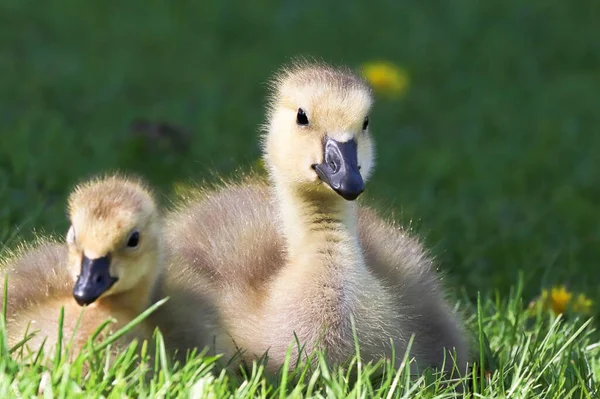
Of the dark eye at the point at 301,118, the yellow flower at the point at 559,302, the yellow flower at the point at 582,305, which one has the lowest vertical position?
the yellow flower at the point at 582,305

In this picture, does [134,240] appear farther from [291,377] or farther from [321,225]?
[321,225]

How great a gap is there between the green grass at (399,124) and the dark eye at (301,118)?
77cm

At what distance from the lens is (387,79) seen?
7809mm

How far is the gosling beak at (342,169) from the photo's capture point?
3.20 meters

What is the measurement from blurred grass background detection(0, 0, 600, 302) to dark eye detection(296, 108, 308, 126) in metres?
0.90

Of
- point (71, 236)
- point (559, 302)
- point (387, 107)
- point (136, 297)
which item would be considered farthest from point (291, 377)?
point (387, 107)

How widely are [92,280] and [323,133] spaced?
35.5 inches

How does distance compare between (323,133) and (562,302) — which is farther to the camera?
(562,302)

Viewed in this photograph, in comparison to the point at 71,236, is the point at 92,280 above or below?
below

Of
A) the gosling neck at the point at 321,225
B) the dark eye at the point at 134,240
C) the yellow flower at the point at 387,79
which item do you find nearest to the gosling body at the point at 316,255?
the gosling neck at the point at 321,225

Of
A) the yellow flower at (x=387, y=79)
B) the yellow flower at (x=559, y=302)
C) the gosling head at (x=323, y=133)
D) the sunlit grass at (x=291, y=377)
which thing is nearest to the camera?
the sunlit grass at (x=291, y=377)

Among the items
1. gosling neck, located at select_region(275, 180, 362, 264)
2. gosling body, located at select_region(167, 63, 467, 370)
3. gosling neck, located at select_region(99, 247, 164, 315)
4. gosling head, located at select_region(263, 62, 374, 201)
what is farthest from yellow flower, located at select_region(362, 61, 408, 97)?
gosling neck, located at select_region(99, 247, 164, 315)

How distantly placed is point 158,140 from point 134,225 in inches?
118

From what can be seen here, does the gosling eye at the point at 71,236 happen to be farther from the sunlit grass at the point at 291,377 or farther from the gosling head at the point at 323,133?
the gosling head at the point at 323,133
